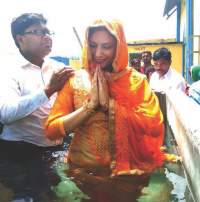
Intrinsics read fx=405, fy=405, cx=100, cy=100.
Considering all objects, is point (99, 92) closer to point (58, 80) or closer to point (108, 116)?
point (108, 116)

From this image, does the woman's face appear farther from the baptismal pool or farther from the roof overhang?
the roof overhang

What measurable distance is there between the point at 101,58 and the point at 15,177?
1171 mm

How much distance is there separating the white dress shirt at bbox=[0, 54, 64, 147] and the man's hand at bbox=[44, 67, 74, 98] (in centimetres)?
5

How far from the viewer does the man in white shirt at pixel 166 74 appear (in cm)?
670

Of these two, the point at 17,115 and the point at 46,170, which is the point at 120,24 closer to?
the point at 17,115

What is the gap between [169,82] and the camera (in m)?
6.84

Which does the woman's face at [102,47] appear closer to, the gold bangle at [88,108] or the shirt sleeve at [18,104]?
the gold bangle at [88,108]

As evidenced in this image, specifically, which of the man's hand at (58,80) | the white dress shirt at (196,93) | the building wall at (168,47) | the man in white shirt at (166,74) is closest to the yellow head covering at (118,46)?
the man's hand at (58,80)

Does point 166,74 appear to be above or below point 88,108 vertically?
below

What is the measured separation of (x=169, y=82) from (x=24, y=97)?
417 cm

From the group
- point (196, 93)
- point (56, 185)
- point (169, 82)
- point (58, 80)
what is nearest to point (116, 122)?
point (58, 80)

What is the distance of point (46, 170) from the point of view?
330 centimetres

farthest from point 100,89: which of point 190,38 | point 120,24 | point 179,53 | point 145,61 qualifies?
point 179,53

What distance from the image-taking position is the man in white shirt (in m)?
6.70
